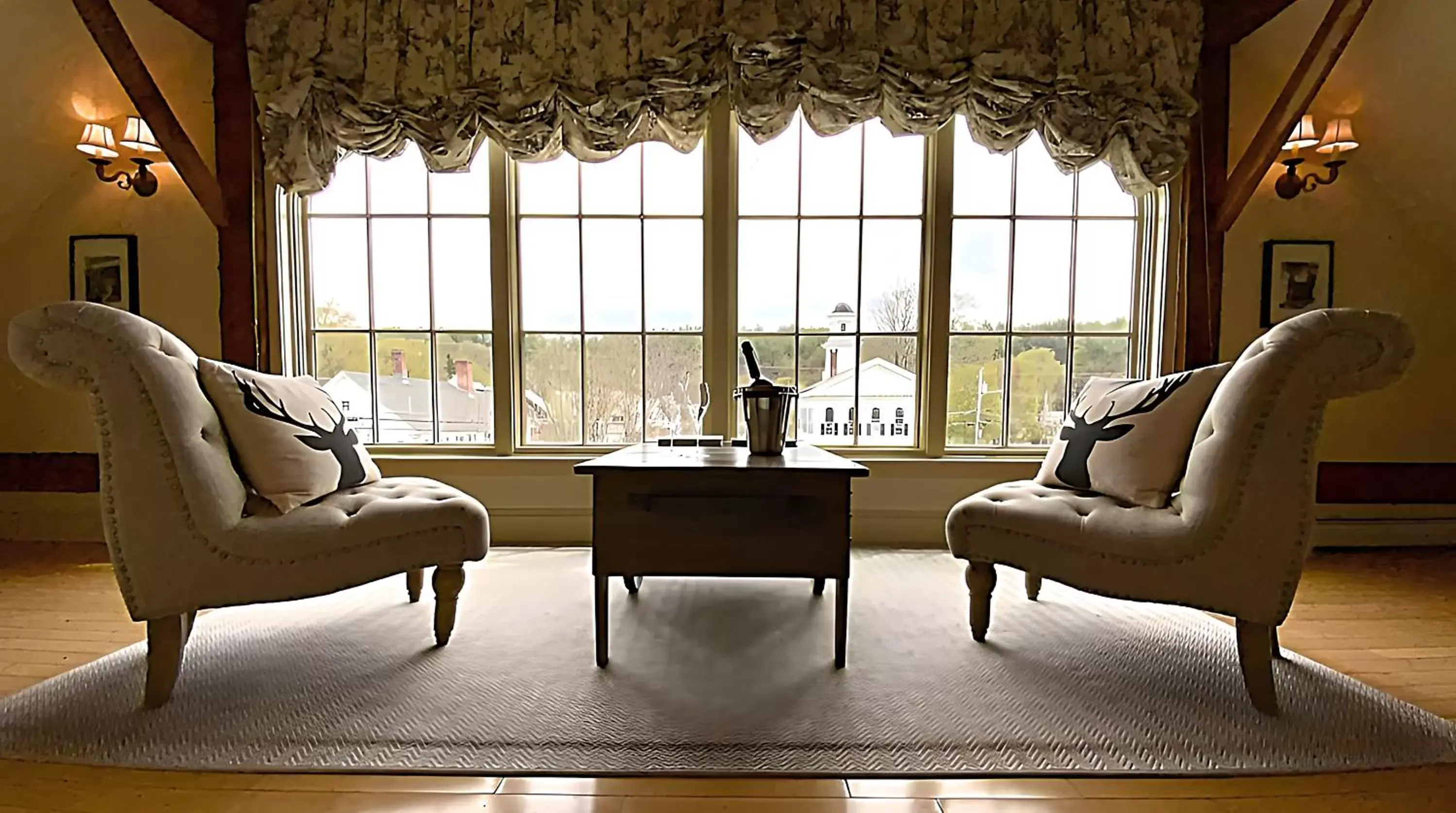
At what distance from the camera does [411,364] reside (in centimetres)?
327

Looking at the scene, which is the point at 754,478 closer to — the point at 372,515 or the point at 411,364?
the point at 372,515

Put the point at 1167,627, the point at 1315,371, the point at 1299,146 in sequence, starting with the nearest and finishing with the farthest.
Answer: the point at 1315,371, the point at 1167,627, the point at 1299,146

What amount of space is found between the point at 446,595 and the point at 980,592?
150 centimetres

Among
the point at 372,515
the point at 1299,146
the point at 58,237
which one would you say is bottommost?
the point at 372,515

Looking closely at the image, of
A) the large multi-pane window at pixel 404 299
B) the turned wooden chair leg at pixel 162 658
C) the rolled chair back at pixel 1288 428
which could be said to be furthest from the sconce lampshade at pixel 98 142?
the rolled chair back at pixel 1288 428

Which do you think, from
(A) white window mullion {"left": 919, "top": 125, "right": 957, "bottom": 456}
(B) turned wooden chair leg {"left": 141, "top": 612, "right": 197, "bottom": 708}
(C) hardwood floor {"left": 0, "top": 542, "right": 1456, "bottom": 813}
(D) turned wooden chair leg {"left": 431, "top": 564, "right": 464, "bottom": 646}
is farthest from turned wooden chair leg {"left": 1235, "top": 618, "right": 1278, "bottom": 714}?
(B) turned wooden chair leg {"left": 141, "top": 612, "right": 197, "bottom": 708}

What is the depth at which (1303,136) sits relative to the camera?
2.90 meters

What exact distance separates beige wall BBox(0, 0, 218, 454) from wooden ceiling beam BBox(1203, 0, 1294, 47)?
4.34 metres

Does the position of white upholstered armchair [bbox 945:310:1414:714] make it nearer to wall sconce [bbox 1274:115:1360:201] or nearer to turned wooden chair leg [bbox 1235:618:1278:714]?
turned wooden chair leg [bbox 1235:618:1278:714]

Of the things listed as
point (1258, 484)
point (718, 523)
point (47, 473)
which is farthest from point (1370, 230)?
point (47, 473)

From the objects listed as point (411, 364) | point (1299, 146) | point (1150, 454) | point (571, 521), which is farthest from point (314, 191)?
point (1299, 146)

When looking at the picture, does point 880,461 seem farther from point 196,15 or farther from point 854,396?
point 196,15

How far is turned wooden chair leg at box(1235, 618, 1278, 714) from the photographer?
1.53 meters

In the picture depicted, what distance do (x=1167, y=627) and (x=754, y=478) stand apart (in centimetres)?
140
